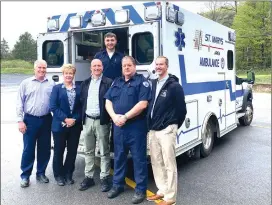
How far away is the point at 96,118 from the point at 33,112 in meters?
0.95

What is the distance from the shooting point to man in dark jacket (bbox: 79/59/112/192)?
14.5ft

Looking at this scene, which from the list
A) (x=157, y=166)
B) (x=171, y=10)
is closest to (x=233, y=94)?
(x=171, y=10)

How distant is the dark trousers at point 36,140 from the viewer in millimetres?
4723

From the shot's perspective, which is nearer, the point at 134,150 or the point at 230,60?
the point at 134,150

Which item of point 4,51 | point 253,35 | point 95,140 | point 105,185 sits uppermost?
point 4,51

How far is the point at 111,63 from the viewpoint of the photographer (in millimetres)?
4746

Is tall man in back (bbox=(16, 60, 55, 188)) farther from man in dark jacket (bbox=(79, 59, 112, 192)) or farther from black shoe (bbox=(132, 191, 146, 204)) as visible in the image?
black shoe (bbox=(132, 191, 146, 204))

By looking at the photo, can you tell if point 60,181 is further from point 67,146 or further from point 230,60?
point 230,60

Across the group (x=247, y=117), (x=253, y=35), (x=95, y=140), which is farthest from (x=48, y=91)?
(x=253, y=35)

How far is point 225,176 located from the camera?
17.2 feet

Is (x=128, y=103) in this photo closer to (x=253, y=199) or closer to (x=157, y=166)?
(x=157, y=166)

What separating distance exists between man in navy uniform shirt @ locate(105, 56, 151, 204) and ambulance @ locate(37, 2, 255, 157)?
0.56m

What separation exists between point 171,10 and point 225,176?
2.69 meters

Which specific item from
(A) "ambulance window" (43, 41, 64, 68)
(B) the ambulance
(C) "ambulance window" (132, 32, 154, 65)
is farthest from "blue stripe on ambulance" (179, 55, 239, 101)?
(A) "ambulance window" (43, 41, 64, 68)
